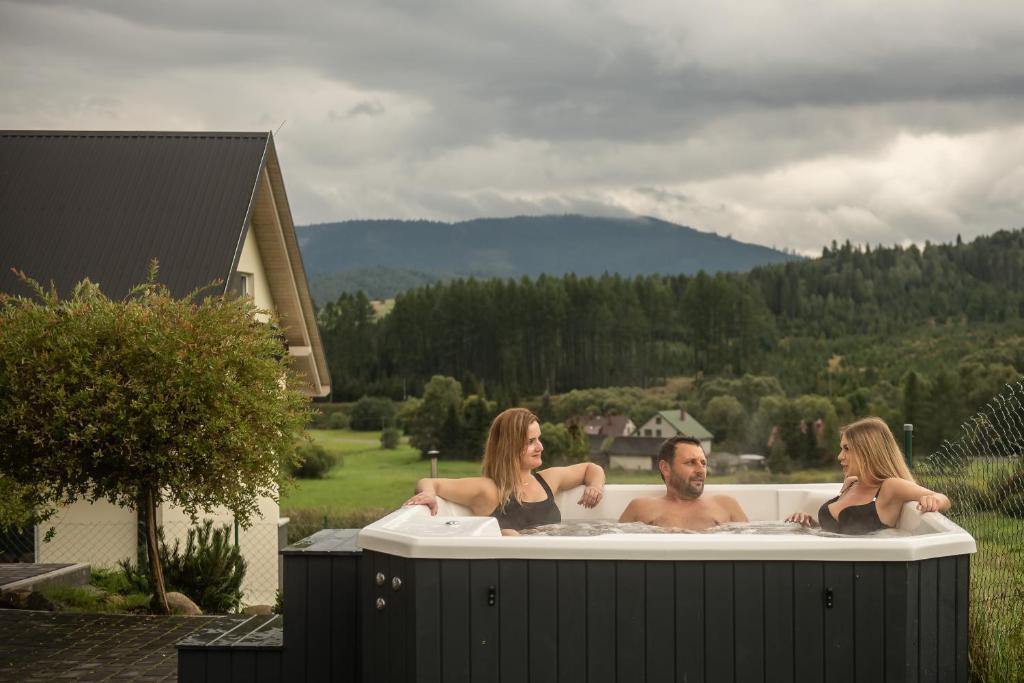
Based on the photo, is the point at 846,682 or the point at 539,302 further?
the point at 539,302

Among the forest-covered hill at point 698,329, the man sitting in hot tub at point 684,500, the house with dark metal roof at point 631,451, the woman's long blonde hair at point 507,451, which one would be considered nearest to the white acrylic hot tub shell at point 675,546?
the woman's long blonde hair at point 507,451

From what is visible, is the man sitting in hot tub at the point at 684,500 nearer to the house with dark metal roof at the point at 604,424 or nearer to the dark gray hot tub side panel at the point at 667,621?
the dark gray hot tub side panel at the point at 667,621

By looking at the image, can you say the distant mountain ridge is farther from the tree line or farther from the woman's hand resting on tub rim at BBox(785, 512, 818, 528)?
the woman's hand resting on tub rim at BBox(785, 512, 818, 528)

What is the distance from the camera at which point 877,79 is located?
39.1 meters

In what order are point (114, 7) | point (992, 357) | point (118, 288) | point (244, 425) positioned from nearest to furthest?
1. point (244, 425)
2. point (118, 288)
3. point (114, 7)
4. point (992, 357)

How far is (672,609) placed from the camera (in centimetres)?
370

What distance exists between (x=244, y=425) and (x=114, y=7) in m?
21.8

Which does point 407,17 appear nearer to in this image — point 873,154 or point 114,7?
point 114,7

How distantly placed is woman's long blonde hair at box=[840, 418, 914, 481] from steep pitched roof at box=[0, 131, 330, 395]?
7495 mm

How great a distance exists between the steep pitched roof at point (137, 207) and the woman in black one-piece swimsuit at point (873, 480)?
743cm

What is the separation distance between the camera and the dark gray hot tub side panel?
12.1 feet

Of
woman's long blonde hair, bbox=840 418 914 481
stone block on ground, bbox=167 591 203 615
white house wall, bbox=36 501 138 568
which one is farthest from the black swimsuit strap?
white house wall, bbox=36 501 138 568

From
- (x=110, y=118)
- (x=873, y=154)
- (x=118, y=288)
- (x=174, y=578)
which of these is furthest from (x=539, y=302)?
(x=174, y=578)

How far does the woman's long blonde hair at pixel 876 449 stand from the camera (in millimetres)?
4809
